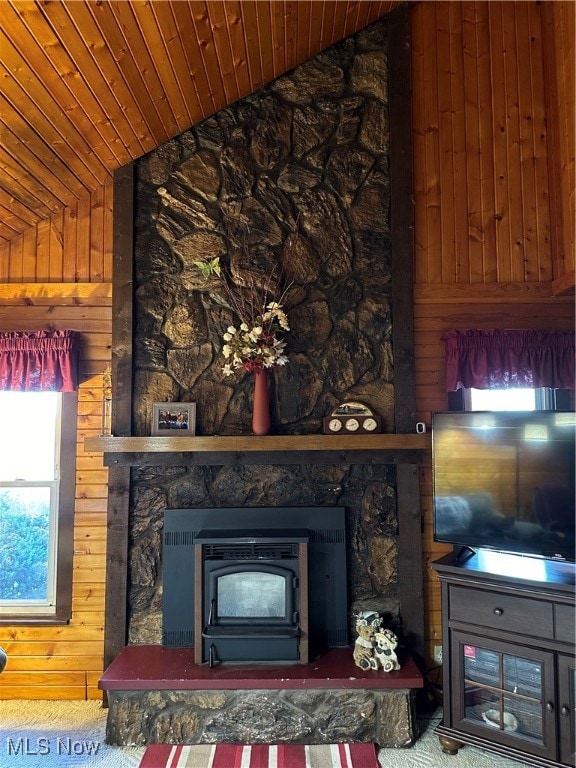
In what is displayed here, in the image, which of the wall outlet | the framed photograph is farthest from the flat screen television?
the framed photograph

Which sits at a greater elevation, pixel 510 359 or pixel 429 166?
pixel 429 166

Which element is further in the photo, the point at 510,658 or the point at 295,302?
the point at 295,302

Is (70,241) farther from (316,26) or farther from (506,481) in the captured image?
(506,481)

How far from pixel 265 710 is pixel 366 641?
608 millimetres

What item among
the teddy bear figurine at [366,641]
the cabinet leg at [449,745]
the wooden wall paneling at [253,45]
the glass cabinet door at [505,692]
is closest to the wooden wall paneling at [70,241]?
the wooden wall paneling at [253,45]

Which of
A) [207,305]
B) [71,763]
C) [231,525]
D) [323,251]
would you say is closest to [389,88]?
[323,251]

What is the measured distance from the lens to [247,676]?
103 inches

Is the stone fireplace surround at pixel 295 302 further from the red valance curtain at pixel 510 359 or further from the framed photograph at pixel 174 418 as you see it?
the red valance curtain at pixel 510 359

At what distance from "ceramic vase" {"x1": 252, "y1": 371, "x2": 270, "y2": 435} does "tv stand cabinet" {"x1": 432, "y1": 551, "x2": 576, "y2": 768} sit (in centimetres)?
116

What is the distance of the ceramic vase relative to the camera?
297cm

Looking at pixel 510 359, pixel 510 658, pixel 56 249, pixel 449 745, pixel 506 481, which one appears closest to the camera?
pixel 510 658

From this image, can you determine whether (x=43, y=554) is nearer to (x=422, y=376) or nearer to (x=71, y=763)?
(x=71, y=763)

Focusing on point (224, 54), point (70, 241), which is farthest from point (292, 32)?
point (70, 241)

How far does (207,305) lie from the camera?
10.3 feet
